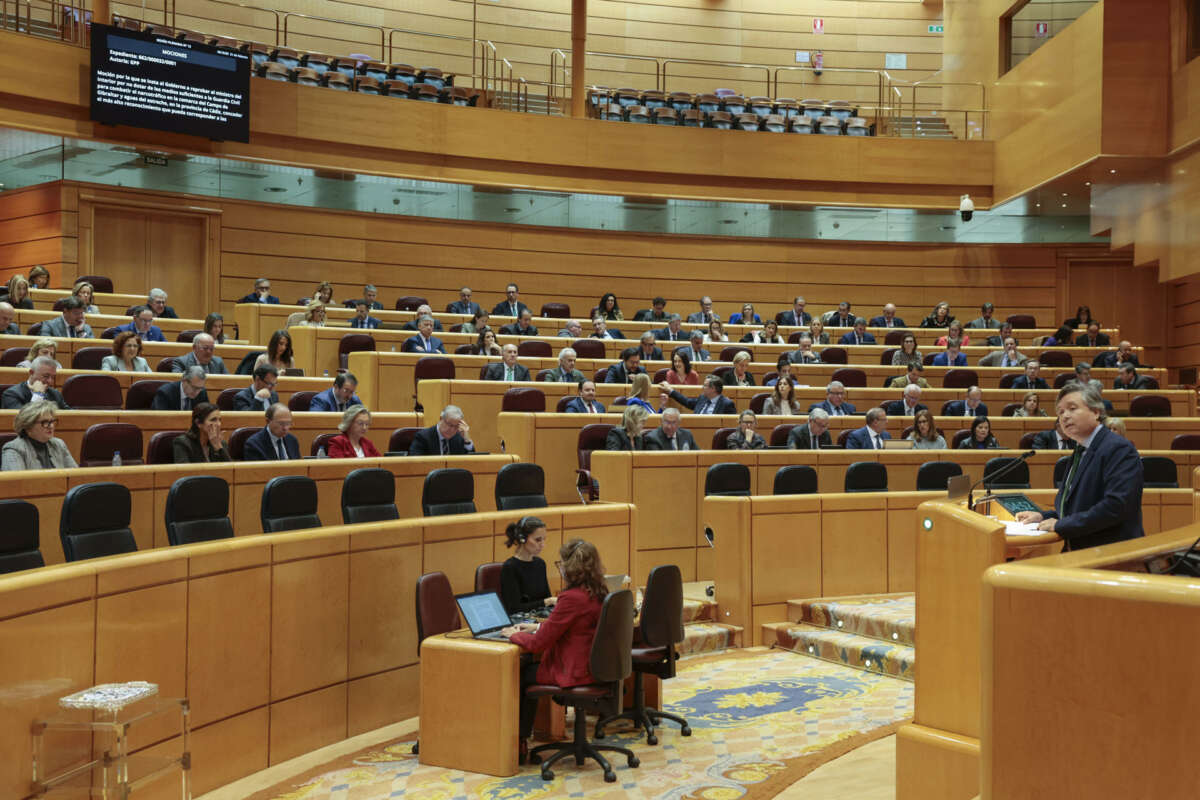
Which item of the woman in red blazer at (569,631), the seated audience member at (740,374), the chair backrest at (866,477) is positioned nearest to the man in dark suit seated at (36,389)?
the woman in red blazer at (569,631)

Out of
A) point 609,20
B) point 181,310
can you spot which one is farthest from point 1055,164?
point 181,310

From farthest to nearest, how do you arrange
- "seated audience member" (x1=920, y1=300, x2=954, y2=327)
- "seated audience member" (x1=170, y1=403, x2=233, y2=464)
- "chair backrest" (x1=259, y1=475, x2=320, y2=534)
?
1. "seated audience member" (x1=920, y1=300, x2=954, y2=327)
2. "seated audience member" (x1=170, y1=403, x2=233, y2=464)
3. "chair backrest" (x1=259, y1=475, x2=320, y2=534)

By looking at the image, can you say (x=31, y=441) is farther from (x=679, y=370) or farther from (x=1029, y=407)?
(x=1029, y=407)

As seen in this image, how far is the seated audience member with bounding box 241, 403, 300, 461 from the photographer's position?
19.9 feet

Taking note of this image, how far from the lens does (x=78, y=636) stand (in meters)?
3.41

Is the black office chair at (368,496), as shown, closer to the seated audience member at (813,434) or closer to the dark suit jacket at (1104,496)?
the dark suit jacket at (1104,496)

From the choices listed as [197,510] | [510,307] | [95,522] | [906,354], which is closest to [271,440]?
Result: [197,510]

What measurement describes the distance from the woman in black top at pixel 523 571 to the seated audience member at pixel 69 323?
4.54 meters

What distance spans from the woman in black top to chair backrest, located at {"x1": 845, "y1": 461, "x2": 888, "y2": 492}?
2950 mm

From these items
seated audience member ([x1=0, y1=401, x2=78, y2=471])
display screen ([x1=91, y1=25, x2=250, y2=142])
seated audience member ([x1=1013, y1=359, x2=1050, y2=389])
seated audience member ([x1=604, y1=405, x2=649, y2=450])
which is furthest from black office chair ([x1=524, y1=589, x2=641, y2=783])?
display screen ([x1=91, y1=25, x2=250, y2=142])

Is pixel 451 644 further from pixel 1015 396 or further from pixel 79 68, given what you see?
pixel 79 68

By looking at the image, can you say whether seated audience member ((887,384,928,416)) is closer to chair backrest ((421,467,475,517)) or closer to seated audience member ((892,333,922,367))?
seated audience member ((892,333,922,367))

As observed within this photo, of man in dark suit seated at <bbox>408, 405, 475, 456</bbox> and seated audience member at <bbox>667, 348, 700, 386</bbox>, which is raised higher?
seated audience member at <bbox>667, 348, 700, 386</bbox>

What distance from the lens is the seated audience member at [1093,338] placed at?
12.9 meters
